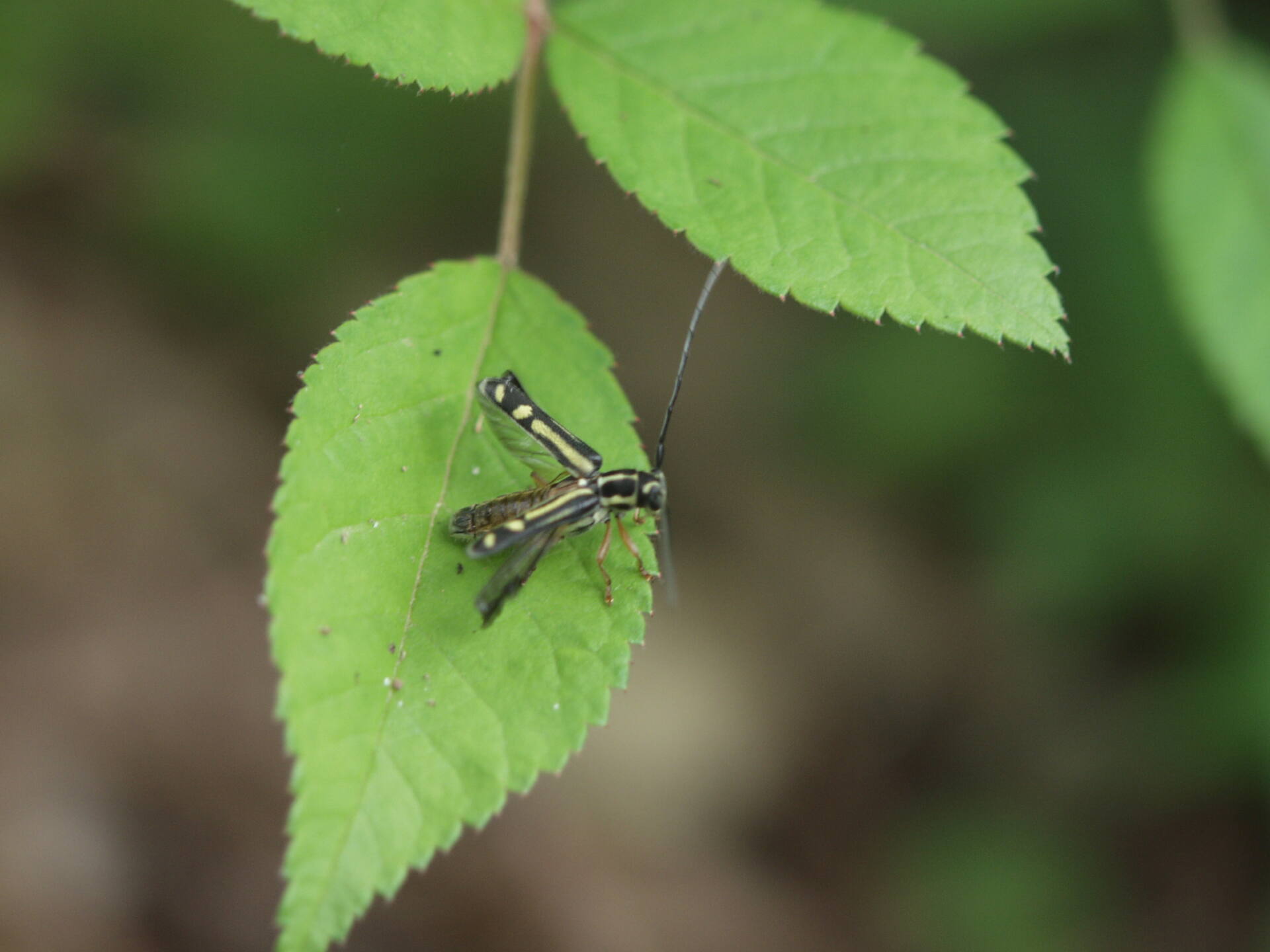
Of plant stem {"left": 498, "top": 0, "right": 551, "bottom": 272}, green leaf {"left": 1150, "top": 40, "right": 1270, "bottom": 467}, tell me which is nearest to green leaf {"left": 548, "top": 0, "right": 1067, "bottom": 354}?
plant stem {"left": 498, "top": 0, "right": 551, "bottom": 272}

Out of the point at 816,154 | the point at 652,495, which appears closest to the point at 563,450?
the point at 652,495

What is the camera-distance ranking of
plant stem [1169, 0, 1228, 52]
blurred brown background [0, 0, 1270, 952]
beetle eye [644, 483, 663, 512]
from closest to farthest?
beetle eye [644, 483, 663, 512] → plant stem [1169, 0, 1228, 52] → blurred brown background [0, 0, 1270, 952]

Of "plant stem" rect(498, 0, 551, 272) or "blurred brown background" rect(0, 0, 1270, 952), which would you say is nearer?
"plant stem" rect(498, 0, 551, 272)

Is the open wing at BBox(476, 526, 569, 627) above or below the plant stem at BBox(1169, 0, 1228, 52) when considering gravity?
below

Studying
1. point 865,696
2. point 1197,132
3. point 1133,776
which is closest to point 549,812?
point 865,696

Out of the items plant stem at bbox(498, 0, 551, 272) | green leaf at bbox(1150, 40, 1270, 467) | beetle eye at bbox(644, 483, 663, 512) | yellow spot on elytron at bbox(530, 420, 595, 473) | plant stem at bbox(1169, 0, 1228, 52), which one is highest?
plant stem at bbox(1169, 0, 1228, 52)

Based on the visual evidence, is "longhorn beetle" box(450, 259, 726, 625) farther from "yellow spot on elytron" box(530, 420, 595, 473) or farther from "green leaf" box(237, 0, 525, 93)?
"green leaf" box(237, 0, 525, 93)

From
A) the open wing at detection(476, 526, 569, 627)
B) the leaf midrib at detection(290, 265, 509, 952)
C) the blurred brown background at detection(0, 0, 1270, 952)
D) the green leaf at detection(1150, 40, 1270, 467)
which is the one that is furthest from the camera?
the blurred brown background at detection(0, 0, 1270, 952)

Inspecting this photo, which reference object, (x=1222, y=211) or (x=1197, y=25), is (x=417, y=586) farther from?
(x=1197, y=25)
